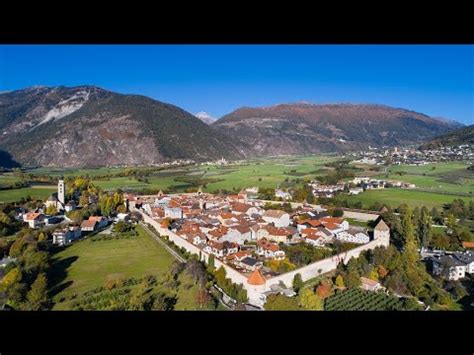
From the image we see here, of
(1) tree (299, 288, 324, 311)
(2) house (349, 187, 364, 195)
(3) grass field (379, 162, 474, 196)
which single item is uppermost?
(3) grass field (379, 162, 474, 196)

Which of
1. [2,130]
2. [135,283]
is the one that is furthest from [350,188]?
[2,130]

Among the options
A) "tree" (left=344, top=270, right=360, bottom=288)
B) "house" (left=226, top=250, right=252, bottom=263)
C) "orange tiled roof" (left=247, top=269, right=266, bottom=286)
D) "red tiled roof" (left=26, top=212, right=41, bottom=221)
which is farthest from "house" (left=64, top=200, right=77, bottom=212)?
"tree" (left=344, top=270, right=360, bottom=288)

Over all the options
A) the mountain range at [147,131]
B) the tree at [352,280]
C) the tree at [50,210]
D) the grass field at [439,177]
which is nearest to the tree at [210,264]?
the tree at [352,280]

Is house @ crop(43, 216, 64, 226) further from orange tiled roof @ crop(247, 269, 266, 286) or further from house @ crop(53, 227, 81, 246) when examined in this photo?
orange tiled roof @ crop(247, 269, 266, 286)

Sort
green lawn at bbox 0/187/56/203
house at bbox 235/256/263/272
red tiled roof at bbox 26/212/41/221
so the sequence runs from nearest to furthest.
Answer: house at bbox 235/256/263/272, red tiled roof at bbox 26/212/41/221, green lawn at bbox 0/187/56/203

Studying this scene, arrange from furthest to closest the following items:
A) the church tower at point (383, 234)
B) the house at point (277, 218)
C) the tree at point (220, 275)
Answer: the house at point (277, 218) → the church tower at point (383, 234) → the tree at point (220, 275)

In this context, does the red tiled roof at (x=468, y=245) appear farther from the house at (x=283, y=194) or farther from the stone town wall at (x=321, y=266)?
the house at (x=283, y=194)
